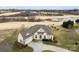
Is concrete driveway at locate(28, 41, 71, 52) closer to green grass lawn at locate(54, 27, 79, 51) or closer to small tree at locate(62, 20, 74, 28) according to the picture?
green grass lawn at locate(54, 27, 79, 51)

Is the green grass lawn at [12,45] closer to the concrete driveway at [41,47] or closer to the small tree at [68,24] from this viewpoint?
the concrete driveway at [41,47]

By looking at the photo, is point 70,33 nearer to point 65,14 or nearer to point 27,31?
point 65,14

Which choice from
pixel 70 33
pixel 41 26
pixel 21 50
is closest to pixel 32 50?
pixel 21 50

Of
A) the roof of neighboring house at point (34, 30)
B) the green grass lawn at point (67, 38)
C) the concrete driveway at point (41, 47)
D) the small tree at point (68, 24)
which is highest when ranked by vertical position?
the small tree at point (68, 24)

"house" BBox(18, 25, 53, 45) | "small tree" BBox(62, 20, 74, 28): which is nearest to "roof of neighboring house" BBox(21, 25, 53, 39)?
"house" BBox(18, 25, 53, 45)

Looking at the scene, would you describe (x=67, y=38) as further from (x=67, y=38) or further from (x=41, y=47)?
(x=41, y=47)

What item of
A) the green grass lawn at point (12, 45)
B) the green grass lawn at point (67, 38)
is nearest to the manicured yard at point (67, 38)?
the green grass lawn at point (67, 38)
